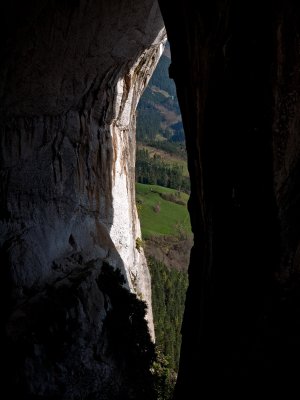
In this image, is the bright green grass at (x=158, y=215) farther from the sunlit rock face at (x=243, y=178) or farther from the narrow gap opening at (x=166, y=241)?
the sunlit rock face at (x=243, y=178)

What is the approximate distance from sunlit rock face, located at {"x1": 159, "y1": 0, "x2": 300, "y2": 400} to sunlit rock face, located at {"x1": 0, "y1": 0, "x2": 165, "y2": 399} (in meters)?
2.88

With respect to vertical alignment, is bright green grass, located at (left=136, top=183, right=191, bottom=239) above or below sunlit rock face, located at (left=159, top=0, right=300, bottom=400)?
below

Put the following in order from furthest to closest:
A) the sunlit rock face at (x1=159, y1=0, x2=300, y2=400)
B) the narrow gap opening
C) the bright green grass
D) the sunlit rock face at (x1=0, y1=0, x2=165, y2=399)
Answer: the bright green grass
the narrow gap opening
the sunlit rock face at (x1=0, y1=0, x2=165, y2=399)
the sunlit rock face at (x1=159, y1=0, x2=300, y2=400)

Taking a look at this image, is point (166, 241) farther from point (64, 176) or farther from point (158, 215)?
point (64, 176)

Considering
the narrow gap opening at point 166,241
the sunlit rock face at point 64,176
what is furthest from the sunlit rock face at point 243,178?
the narrow gap opening at point 166,241

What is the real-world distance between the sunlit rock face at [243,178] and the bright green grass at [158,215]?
211 ft

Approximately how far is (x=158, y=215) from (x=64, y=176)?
7163 centimetres

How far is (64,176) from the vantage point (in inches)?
417

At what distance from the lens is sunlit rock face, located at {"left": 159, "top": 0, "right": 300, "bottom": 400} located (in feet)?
16.3

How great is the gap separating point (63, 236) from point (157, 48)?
5.11 metres

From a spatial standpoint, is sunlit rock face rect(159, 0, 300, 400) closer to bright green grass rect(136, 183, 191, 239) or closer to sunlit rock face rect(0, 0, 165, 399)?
sunlit rock face rect(0, 0, 165, 399)

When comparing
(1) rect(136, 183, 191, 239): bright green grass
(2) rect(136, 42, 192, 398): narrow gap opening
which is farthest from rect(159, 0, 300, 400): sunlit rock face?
(1) rect(136, 183, 191, 239): bright green grass

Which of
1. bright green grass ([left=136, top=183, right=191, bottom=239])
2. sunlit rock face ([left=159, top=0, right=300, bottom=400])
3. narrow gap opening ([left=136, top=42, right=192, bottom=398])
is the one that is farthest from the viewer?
bright green grass ([left=136, top=183, right=191, bottom=239])

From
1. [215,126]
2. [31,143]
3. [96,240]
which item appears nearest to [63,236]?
[96,240]
